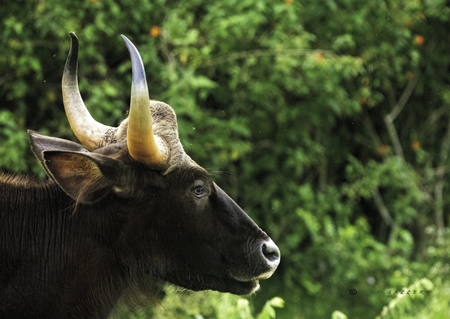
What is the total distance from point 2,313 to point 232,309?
2.32 m

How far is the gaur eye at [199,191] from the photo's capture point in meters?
4.62

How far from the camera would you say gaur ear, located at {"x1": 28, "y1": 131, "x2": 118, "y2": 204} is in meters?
4.30

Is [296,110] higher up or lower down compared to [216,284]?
lower down

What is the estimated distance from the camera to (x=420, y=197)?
10.4 meters

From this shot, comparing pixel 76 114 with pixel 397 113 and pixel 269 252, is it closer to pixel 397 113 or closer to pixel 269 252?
pixel 269 252

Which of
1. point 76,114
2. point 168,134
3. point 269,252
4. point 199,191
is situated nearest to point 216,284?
point 269,252

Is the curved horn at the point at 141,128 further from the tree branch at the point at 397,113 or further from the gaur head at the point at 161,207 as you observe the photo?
the tree branch at the point at 397,113

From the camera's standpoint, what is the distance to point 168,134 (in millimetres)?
4656

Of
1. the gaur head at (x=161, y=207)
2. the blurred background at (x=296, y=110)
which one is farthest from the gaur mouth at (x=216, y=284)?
the blurred background at (x=296, y=110)

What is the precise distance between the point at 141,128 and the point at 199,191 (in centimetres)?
51

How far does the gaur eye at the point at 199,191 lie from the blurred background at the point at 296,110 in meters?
2.93

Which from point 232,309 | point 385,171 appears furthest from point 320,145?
point 232,309

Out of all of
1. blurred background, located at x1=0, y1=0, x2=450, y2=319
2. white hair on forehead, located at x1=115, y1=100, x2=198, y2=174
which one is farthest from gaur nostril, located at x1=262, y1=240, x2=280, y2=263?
blurred background, located at x1=0, y1=0, x2=450, y2=319

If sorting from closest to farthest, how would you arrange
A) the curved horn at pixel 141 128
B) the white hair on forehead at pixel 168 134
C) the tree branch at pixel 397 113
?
the curved horn at pixel 141 128 → the white hair on forehead at pixel 168 134 → the tree branch at pixel 397 113
